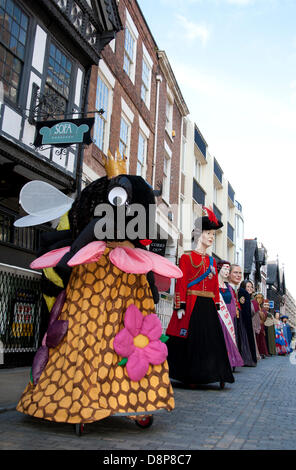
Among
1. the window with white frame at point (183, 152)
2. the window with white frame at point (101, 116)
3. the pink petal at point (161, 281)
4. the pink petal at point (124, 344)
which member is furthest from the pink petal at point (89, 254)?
the window with white frame at point (183, 152)

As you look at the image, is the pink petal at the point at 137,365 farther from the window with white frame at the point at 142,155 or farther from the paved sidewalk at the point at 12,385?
the window with white frame at the point at 142,155

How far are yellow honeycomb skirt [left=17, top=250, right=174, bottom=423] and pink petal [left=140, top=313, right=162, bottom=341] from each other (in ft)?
0.29

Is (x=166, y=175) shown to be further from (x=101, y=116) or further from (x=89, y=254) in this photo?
(x=89, y=254)

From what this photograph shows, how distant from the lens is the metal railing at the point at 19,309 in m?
7.38

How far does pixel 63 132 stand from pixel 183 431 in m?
6.59

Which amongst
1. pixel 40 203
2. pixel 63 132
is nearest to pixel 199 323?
pixel 40 203

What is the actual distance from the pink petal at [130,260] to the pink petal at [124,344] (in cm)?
46

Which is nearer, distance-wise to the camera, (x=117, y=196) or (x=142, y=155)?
(x=117, y=196)

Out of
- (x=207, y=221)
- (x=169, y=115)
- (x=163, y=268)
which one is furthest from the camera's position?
(x=169, y=115)

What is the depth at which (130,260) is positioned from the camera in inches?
133

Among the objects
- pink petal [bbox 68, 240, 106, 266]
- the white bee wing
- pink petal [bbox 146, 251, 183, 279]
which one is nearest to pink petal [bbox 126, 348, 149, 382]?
pink petal [bbox 146, 251, 183, 279]

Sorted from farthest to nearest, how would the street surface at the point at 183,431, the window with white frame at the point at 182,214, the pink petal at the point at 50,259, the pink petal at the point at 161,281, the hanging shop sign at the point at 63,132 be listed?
the window with white frame at the point at 182,214 < the hanging shop sign at the point at 63,132 < the pink petal at the point at 161,281 < the pink petal at the point at 50,259 < the street surface at the point at 183,431

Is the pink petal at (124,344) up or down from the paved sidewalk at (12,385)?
up

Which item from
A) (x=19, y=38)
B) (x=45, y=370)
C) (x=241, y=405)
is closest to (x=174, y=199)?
(x=19, y=38)
